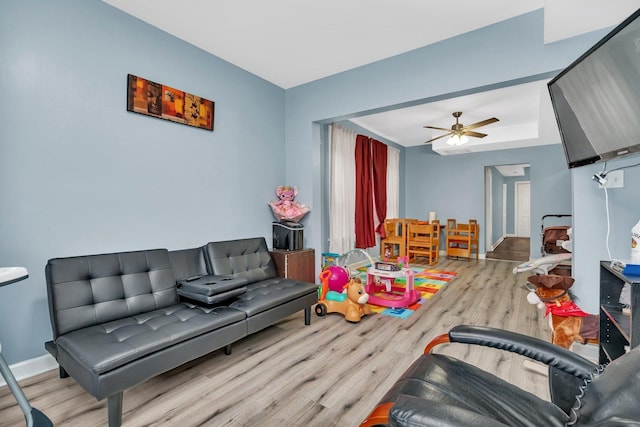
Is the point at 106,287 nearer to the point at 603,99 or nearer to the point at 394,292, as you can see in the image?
the point at 394,292

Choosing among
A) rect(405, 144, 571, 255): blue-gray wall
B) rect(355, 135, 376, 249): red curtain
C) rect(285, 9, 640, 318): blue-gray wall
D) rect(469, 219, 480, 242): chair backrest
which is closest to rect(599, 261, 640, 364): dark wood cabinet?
rect(285, 9, 640, 318): blue-gray wall

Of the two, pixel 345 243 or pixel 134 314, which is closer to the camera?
Result: pixel 134 314

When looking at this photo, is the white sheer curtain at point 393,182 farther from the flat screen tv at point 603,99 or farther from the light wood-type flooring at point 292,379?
the flat screen tv at point 603,99

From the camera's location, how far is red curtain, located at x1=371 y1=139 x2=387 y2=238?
5801mm

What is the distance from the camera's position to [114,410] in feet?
4.72

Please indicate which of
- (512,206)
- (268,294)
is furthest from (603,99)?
(512,206)

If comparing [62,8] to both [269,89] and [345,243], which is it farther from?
[345,243]

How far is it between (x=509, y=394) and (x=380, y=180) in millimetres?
5030

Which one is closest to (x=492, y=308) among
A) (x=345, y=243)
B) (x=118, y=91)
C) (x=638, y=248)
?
(x=638, y=248)

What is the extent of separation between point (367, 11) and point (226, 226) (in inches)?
92.2

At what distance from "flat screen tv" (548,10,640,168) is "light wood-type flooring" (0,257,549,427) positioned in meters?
1.47

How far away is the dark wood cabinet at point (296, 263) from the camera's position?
3254 mm

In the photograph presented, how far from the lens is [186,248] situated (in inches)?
110

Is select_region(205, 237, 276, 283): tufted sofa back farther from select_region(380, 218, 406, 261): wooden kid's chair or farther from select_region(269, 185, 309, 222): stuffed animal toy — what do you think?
select_region(380, 218, 406, 261): wooden kid's chair
